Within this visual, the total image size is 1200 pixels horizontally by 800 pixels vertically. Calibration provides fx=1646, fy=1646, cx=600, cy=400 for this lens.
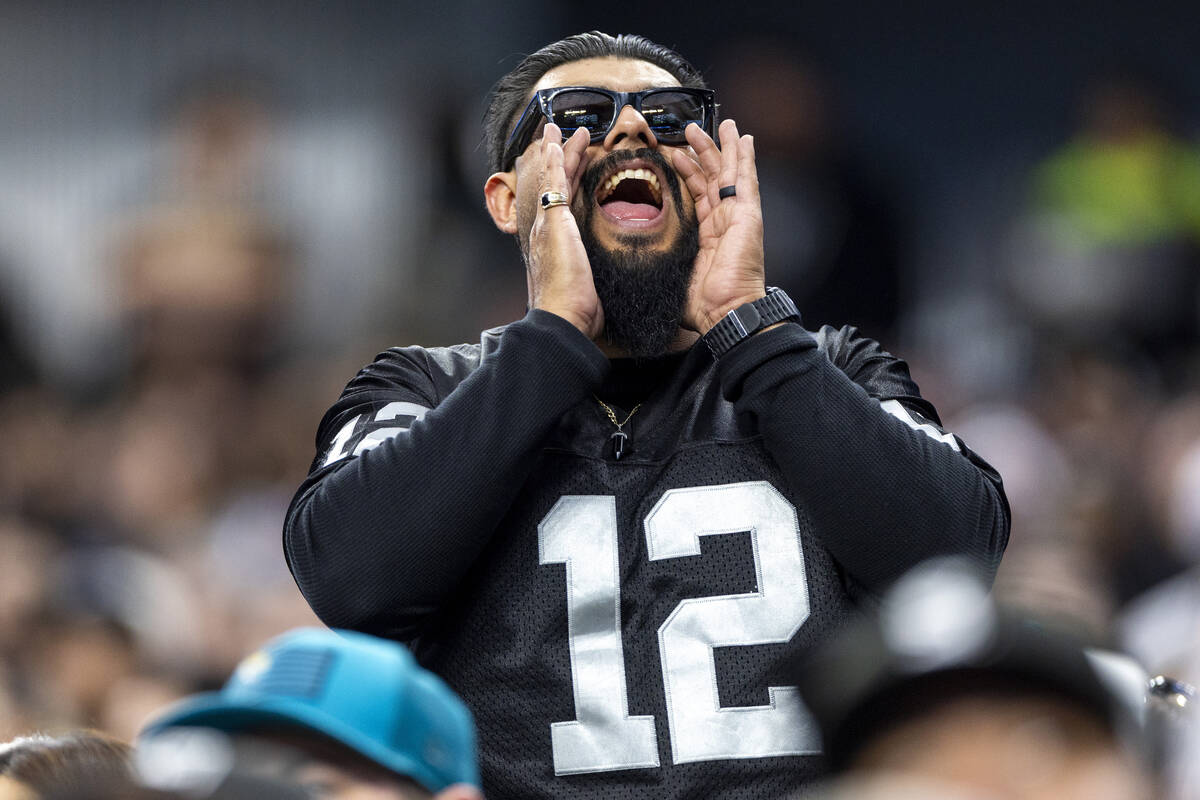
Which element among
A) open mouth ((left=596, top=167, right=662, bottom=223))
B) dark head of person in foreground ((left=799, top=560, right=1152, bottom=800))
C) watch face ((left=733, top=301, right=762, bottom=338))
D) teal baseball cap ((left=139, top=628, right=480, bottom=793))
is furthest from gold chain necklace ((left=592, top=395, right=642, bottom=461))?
dark head of person in foreground ((left=799, top=560, right=1152, bottom=800))

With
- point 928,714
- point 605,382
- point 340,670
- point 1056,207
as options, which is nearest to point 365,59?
point 1056,207

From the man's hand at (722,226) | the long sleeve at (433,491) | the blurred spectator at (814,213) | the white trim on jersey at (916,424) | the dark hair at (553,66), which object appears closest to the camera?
the long sleeve at (433,491)

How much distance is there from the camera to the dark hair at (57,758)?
2287 millimetres

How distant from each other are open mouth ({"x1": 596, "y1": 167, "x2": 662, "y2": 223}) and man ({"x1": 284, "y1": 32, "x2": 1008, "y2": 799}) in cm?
14

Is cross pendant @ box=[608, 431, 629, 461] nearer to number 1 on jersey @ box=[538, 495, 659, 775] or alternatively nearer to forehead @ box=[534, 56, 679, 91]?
number 1 on jersey @ box=[538, 495, 659, 775]

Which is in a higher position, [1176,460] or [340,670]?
[340,670]

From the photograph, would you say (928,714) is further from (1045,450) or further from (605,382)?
(1045,450)

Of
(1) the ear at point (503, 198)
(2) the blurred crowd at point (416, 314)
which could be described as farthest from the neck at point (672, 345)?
(2) the blurred crowd at point (416, 314)

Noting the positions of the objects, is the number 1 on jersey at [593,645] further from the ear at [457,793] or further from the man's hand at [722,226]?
the ear at [457,793]

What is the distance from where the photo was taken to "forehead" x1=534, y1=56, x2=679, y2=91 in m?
3.15

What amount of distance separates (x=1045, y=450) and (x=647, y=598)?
3949 mm

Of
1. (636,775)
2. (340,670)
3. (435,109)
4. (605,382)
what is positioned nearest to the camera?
(340,670)

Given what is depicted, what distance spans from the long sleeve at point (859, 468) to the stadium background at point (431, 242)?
2276 mm

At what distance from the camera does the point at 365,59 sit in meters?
7.58
